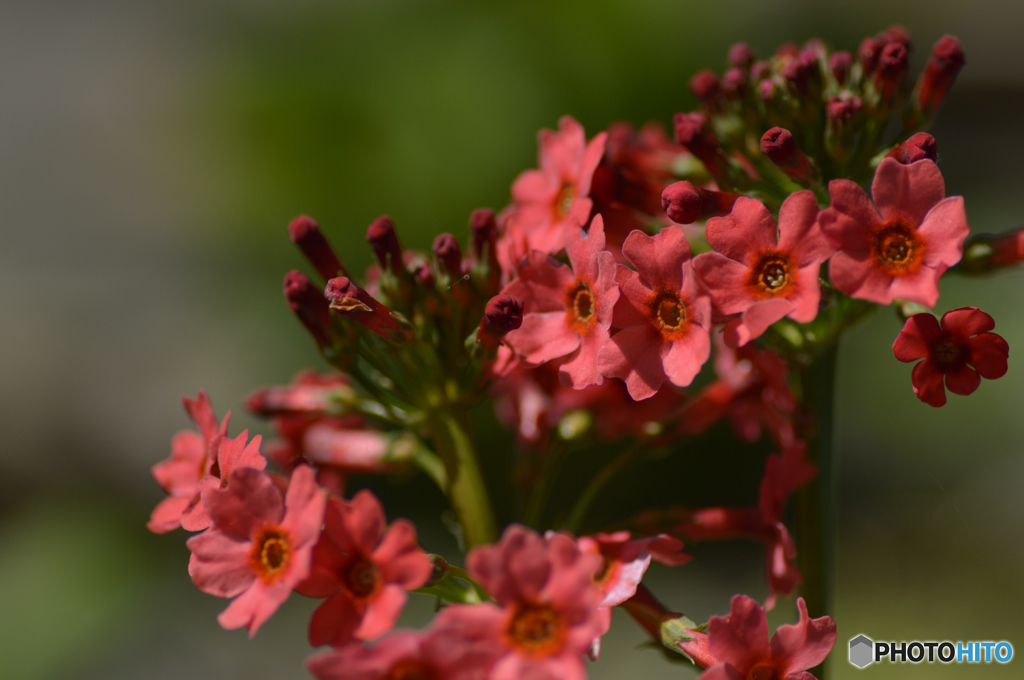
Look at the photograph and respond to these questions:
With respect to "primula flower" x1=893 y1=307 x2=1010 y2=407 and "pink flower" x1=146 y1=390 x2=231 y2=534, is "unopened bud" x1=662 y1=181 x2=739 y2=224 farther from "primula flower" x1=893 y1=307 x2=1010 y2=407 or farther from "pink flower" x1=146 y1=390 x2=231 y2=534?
"pink flower" x1=146 y1=390 x2=231 y2=534

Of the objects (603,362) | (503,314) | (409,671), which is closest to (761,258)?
(603,362)

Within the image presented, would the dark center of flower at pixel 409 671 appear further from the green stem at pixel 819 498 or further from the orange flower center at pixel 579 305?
the green stem at pixel 819 498

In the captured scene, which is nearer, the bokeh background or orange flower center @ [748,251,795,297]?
orange flower center @ [748,251,795,297]

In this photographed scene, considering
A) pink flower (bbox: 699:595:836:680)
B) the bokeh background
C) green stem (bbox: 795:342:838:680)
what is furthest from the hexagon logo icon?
the bokeh background

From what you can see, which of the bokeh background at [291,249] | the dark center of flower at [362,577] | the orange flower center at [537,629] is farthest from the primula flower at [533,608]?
the bokeh background at [291,249]

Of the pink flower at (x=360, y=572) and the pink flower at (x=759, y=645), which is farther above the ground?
the pink flower at (x=360, y=572)

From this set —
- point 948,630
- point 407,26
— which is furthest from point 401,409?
point 407,26
